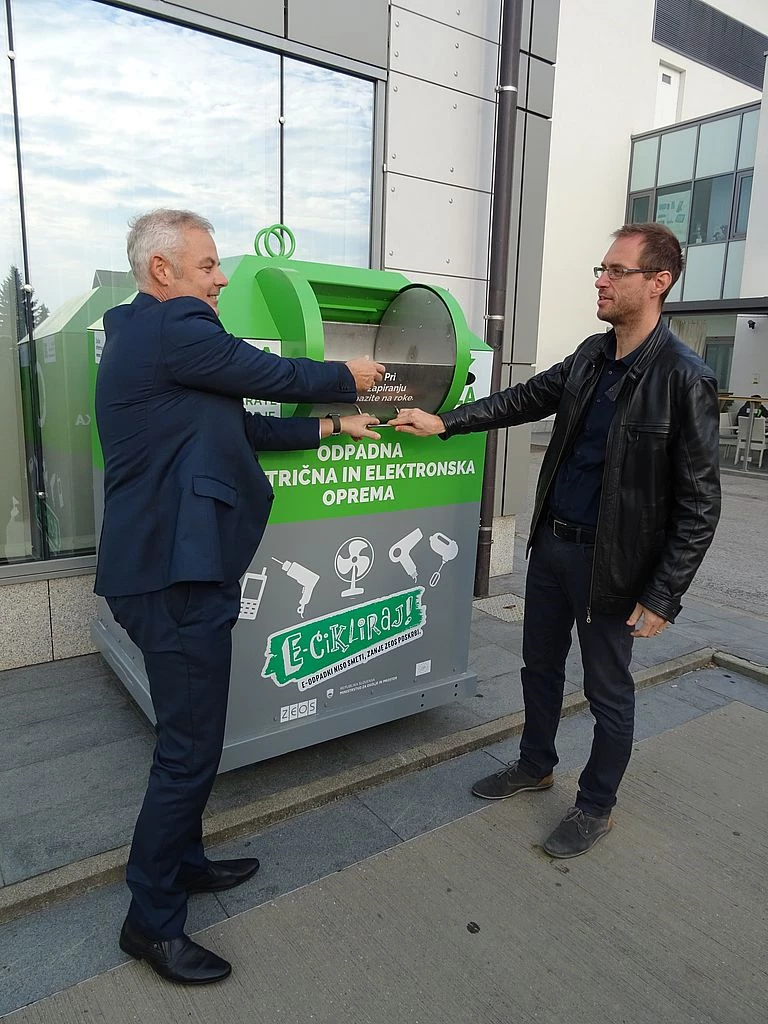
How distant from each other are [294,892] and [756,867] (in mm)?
1537

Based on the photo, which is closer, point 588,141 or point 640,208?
point 588,141

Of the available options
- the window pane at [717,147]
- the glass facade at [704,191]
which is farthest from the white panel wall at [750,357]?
the window pane at [717,147]

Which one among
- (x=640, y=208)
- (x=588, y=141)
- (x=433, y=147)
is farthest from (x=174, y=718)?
(x=640, y=208)

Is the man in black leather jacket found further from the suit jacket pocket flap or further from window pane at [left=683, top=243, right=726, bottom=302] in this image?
window pane at [left=683, top=243, right=726, bottom=302]

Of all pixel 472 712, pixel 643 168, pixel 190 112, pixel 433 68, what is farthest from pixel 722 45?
pixel 472 712

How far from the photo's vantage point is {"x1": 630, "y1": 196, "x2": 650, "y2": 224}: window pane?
19516 mm

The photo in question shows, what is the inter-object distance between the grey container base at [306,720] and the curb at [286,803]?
16 cm

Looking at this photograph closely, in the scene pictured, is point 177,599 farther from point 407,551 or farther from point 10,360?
point 10,360

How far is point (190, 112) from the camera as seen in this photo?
386cm

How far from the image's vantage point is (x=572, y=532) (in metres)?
2.50

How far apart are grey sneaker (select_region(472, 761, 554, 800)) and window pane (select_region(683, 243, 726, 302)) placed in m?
18.1

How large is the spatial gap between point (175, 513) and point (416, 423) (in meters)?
1.04

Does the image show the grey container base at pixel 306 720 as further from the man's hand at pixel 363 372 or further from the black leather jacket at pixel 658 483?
the man's hand at pixel 363 372

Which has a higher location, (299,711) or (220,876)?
(299,711)
